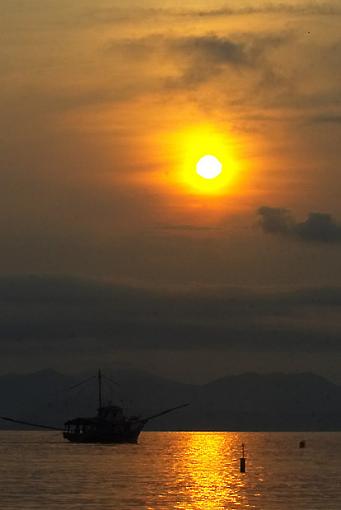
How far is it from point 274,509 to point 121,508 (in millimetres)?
15408

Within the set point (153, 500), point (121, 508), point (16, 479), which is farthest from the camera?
point (16, 479)

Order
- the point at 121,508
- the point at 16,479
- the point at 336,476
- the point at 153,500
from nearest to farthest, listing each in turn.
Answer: the point at 121,508 < the point at 153,500 < the point at 16,479 < the point at 336,476

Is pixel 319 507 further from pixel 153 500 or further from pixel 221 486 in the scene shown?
pixel 221 486

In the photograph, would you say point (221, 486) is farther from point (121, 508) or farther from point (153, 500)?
point (121, 508)

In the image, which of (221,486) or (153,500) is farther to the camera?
(221,486)

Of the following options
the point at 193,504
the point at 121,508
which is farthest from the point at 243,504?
the point at 121,508

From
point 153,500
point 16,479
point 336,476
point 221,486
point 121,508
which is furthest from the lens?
point 336,476

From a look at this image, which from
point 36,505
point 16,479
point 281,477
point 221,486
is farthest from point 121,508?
point 281,477

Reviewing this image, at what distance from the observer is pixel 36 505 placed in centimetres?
13725

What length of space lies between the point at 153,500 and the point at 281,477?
51700mm

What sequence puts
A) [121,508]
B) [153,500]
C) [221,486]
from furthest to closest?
[221,486]
[153,500]
[121,508]

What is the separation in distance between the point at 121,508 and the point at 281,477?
2472 inches

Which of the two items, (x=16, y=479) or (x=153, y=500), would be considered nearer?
(x=153, y=500)

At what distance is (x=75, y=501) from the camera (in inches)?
5615
